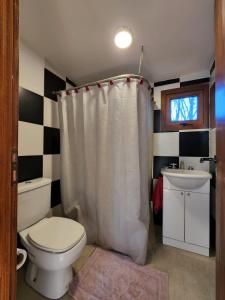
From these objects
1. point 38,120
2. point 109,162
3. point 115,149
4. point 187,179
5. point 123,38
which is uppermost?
point 123,38

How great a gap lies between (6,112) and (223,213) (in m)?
0.90

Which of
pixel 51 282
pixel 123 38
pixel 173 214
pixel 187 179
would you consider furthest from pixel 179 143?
pixel 51 282

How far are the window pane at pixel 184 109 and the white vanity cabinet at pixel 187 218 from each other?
2.74 feet

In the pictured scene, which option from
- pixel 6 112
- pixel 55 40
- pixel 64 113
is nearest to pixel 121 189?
pixel 64 113

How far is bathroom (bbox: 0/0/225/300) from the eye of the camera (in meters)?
1.11

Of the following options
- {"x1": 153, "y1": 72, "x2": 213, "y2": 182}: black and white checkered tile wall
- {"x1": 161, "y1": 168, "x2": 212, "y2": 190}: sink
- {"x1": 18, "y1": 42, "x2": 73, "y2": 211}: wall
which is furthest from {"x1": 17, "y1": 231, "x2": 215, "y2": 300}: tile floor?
{"x1": 153, "y1": 72, "x2": 213, "y2": 182}: black and white checkered tile wall

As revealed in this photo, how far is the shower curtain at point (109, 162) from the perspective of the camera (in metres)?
1.41

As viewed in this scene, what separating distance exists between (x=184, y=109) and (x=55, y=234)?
6.49ft

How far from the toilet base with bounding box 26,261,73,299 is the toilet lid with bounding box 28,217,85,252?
25 centimetres

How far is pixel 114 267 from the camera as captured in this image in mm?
1351

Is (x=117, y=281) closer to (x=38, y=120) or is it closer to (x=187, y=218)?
(x=187, y=218)

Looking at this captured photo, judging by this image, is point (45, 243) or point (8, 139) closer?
point (8, 139)

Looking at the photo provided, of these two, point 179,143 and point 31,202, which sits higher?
point 179,143

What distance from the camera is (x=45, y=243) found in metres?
1.06
